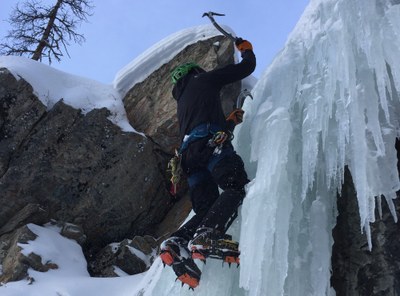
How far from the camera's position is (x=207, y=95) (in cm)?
461

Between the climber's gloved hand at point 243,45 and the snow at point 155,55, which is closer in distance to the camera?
the climber's gloved hand at point 243,45

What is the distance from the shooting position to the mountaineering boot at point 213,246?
11.5 ft

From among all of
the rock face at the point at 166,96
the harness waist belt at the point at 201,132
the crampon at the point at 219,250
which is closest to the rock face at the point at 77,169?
the rock face at the point at 166,96

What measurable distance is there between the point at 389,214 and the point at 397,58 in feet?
4.19

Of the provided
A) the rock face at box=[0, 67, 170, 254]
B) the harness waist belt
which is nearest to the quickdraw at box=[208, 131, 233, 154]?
the harness waist belt

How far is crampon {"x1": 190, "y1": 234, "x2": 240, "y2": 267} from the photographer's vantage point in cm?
350

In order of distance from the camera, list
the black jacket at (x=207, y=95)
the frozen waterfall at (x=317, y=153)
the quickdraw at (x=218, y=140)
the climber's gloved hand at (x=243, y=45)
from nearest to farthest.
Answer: the frozen waterfall at (x=317, y=153) → the quickdraw at (x=218, y=140) → the black jacket at (x=207, y=95) → the climber's gloved hand at (x=243, y=45)

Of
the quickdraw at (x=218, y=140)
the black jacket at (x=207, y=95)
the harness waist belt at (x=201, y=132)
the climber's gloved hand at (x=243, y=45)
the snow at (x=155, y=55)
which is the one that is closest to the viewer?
the quickdraw at (x=218, y=140)

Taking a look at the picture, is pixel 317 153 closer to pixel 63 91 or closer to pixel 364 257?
pixel 364 257

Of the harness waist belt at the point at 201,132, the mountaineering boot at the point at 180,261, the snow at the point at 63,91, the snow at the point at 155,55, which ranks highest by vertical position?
the snow at the point at 155,55

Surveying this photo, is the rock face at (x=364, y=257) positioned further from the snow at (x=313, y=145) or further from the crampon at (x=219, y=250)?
the crampon at (x=219, y=250)

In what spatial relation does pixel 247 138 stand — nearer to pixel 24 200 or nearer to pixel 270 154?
pixel 270 154

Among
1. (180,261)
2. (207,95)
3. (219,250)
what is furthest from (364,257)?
(207,95)

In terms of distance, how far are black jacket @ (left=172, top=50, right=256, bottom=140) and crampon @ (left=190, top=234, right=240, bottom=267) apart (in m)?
1.26
